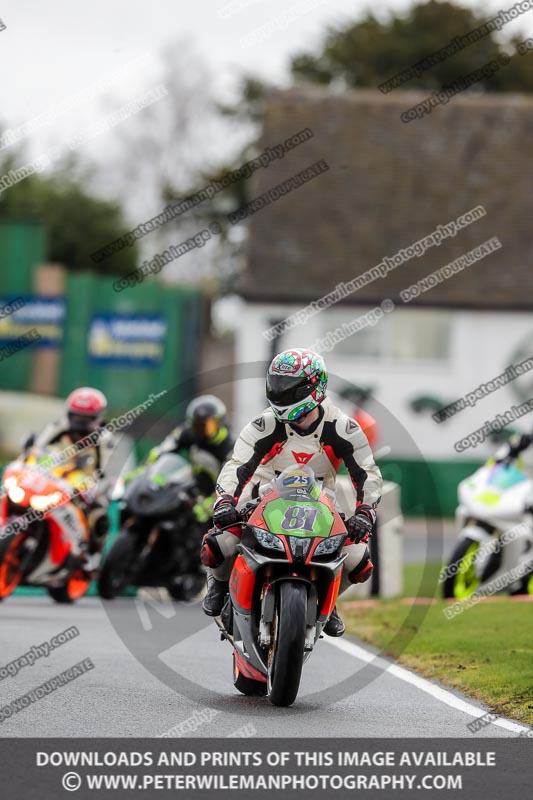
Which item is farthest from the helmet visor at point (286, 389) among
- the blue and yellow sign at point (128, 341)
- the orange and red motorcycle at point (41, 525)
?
the blue and yellow sign at point (128, 341)

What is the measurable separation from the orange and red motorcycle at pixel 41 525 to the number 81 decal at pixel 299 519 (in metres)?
5.23

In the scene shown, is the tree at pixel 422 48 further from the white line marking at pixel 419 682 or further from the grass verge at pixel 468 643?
the white line marking at pixel 419 682

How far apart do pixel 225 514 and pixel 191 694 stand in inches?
43.0

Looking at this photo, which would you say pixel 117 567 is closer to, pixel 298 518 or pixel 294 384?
pixel 294 384

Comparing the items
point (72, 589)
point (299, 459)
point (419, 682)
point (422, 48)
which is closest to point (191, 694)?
point (299, 459)

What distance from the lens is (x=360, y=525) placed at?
27.8 feet

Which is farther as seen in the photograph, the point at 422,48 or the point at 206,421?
the point at 422,48

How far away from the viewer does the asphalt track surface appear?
25.0 ft

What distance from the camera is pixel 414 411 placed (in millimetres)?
37438

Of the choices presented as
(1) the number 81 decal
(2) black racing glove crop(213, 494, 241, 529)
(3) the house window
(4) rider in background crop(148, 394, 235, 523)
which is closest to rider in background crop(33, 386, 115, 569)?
(4) rider in background crop(148, 394, 235, 523)

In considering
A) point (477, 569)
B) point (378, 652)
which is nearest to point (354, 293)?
point (477, 569)

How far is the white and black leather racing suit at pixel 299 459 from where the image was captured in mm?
8664
